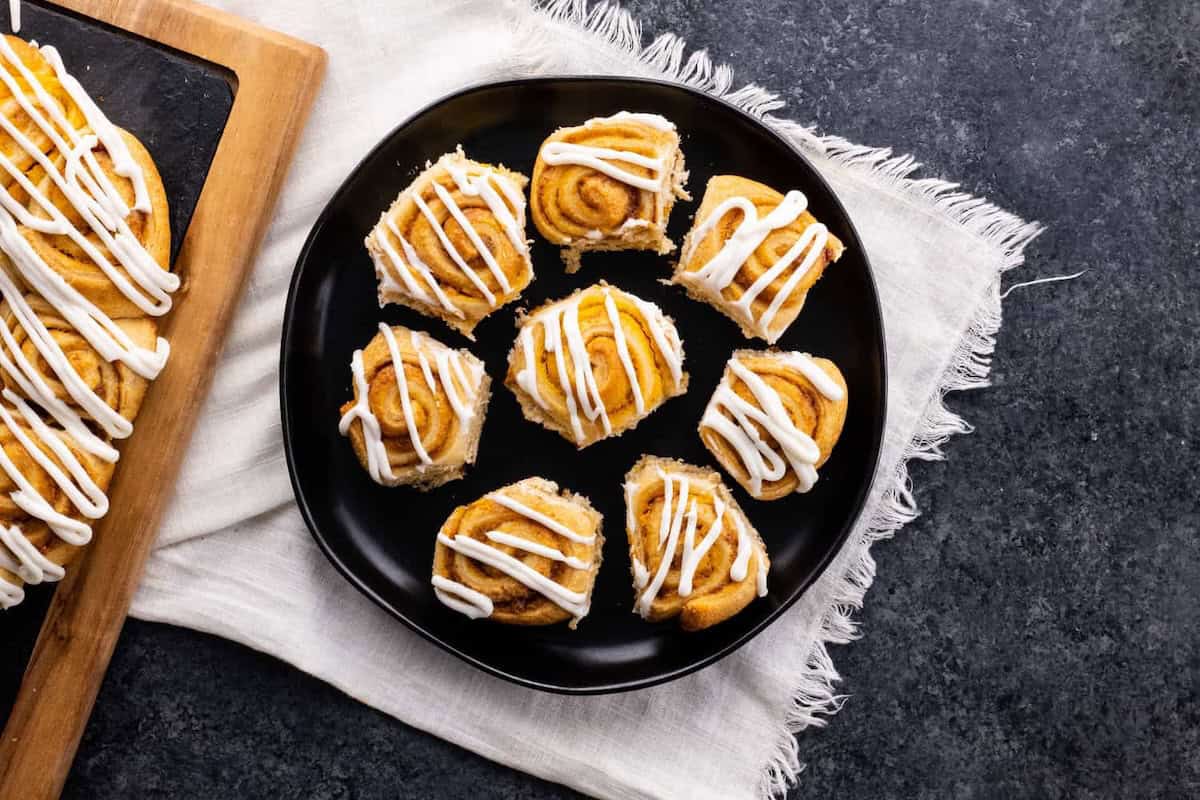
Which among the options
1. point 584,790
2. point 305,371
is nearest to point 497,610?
point 584,790

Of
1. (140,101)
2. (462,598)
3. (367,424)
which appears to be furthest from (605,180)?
(140,101)

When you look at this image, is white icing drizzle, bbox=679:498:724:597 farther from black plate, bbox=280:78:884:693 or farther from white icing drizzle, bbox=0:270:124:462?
white icing drizzle, bbox=0:270:124:462

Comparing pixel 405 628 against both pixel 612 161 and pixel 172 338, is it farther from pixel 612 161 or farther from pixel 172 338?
pixel 612 161

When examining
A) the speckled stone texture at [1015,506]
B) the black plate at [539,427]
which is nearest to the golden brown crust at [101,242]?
the black plate at [539,427]

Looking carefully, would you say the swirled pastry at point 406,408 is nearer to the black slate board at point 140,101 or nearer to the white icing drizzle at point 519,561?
the white icing drizzle at point 519,561

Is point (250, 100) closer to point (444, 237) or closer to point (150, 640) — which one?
point (444, 237)
